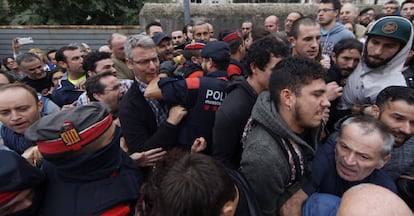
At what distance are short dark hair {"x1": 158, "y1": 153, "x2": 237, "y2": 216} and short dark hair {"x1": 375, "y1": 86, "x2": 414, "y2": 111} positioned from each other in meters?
1.40

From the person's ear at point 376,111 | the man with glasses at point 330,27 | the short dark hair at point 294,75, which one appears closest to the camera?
the short dark hair at point 294,75

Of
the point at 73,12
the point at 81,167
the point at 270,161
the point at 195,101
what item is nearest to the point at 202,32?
the point at 195,101

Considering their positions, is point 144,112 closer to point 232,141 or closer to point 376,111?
point 232,141

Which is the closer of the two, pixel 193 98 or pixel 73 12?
pixel 193 98

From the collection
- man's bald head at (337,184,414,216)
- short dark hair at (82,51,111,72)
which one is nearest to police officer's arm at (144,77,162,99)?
man's bald head at (337,184,414,216)

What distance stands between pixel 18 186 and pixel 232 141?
1.18 m

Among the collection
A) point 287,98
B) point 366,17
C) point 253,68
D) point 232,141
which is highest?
point 366,17

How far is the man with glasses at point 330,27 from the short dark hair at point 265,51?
2.18m

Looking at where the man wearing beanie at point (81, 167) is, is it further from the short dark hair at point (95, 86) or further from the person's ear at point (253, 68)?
the short dark hair at point (95, 86)

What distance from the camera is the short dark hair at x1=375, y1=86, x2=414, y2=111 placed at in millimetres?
1858

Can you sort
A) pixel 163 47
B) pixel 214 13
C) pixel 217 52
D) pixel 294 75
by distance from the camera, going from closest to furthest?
1. pixel 294 75
2. pixel 217 52
3. pixel 163 47
4. pixel 214 13

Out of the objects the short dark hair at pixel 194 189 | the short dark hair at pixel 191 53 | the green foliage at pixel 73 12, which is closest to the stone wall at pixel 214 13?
the green foliage at pixel 73 12

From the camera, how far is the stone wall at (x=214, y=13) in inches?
301

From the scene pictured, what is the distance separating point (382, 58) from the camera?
7.48ft
